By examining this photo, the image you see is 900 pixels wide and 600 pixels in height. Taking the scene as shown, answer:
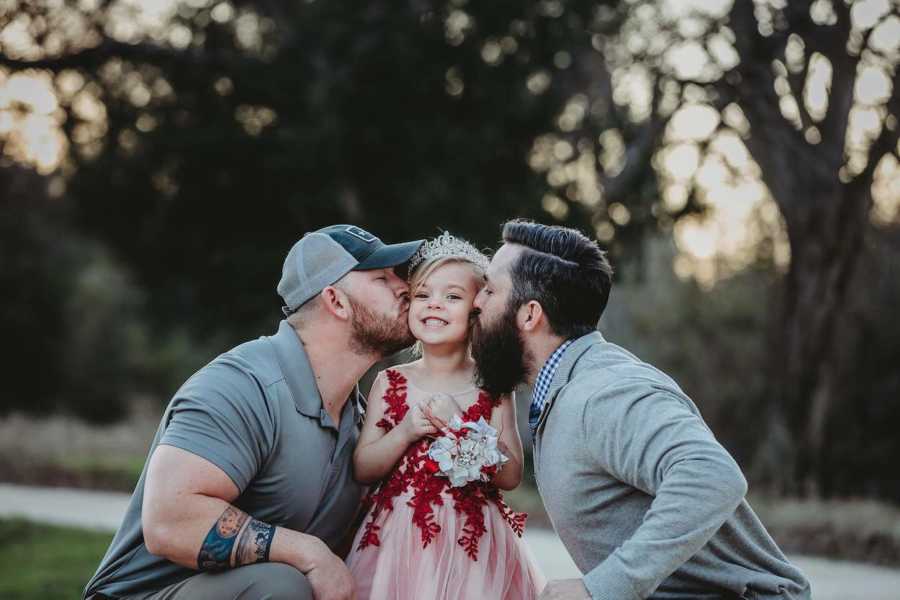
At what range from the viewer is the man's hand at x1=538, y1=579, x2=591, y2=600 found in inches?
112

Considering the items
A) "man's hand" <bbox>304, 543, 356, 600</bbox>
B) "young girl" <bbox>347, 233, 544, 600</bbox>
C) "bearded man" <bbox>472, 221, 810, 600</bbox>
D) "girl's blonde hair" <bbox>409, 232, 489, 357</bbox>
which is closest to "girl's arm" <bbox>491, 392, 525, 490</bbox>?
"young girl" <bbox>347, 233, 544, 600</bbox>

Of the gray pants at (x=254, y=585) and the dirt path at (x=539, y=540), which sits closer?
the gray pants at (x=254, y=585)

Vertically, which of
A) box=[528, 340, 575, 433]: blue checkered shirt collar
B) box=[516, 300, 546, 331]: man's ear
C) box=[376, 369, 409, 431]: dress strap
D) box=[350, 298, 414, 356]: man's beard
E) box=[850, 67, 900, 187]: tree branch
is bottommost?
box=[376, 369, 409, 431]: dress strap

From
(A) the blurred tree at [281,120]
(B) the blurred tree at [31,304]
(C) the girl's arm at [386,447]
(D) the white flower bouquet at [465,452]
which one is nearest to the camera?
(D) the white flower bouquet at [465,452]

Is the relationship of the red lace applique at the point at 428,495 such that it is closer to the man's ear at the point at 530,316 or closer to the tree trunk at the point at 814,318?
the man's ear at the point at 530,316

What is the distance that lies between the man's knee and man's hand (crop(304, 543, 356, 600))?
6 centimetres

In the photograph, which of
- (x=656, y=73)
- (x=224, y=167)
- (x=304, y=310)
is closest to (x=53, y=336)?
(x=224, y=167)

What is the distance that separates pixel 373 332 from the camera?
385cm

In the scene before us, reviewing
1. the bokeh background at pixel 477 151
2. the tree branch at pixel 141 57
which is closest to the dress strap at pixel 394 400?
the bokeh background at pixel 477 151

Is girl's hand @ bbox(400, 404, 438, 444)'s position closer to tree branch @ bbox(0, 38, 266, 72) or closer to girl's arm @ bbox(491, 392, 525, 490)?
girl's arm @ bbox(491, 392, 525, 490)

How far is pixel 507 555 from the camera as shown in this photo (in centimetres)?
395

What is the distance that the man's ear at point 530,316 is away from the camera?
349 cm

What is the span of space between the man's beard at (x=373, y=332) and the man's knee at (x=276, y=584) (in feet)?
3.03

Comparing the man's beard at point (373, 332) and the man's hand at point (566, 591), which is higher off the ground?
the man's beard at point (373, 332)
